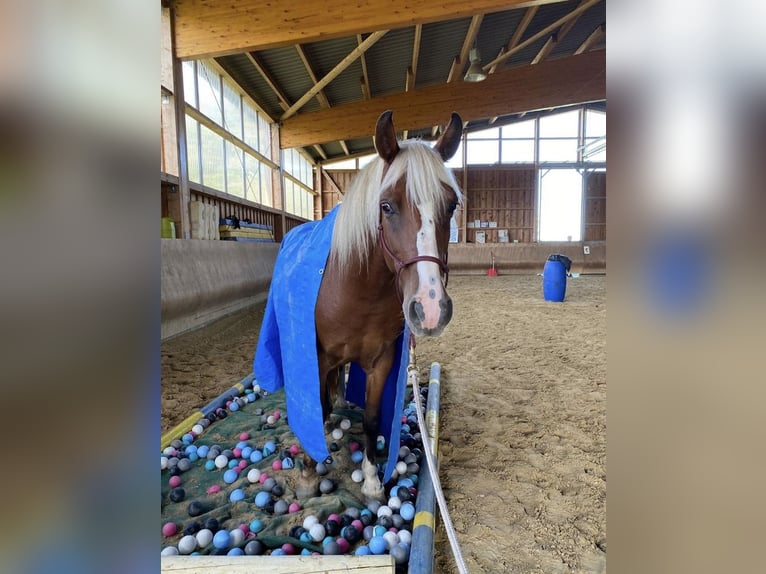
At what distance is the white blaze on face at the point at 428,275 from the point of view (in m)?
1.25

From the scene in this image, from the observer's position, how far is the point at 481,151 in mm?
17766

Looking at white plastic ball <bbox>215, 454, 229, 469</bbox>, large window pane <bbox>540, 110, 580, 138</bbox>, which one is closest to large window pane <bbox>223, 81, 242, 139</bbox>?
white plastic ball <bbox>215, 454, 229, 469</bbox>

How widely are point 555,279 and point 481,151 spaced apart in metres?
12.5

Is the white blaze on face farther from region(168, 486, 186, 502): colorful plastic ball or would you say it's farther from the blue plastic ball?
region(168, 486, 186, 502): colorful plastic ball

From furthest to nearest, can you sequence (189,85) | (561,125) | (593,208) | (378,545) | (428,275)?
(561,125) → (593,208) → (189,85) → (378,545) → (428,275)

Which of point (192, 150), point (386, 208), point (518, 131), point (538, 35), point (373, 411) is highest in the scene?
point (518, 131)

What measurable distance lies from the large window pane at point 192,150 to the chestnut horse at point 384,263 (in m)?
5.46

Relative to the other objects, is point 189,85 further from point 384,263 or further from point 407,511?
point 407,511

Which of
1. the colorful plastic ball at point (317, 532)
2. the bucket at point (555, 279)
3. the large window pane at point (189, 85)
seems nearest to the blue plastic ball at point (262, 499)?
the colorful plastic ball at point (317, 532)

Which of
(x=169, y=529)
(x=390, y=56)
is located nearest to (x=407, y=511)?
(x=169, y=529)

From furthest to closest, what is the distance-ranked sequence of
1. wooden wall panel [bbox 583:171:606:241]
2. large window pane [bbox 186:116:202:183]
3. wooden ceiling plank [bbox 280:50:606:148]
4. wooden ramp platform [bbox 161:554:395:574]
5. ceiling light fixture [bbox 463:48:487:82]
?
wooden wall panel [bbox 583:171:606:241], wooden ceiling plank [bbox 280:50:606:148], ceiling light fixture [bbox 463:48:487:82], large window pane [bbox 186:116:202:183], wooden ramp platform [bbox 161:554:395:574]

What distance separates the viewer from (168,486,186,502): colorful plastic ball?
1.72m

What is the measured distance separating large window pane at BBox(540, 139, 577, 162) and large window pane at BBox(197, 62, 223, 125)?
14.8 m
